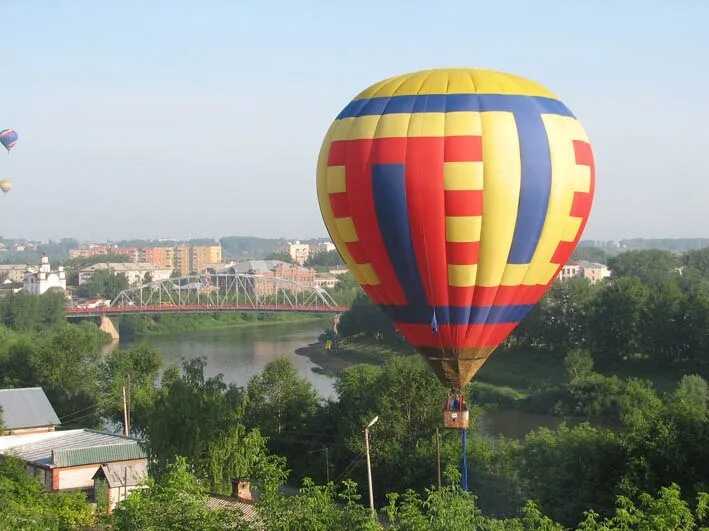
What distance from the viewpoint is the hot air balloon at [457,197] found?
33.7ft

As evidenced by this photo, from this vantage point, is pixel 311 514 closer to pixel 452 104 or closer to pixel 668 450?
pixel 452 104

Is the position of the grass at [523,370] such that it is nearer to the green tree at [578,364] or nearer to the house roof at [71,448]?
the green tree at [578,364]

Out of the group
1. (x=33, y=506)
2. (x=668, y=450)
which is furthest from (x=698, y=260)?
(x=33, y=506)

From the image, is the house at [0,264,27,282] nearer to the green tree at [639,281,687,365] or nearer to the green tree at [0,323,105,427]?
the green tree at [0,323,105,427]

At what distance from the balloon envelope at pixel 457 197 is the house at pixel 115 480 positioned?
5116 mm

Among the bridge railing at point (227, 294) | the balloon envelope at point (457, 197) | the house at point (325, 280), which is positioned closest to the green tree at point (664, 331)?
the balloon envelope at point (457, 197)

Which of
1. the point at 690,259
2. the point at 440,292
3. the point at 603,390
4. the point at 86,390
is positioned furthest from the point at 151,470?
the point at 690,259

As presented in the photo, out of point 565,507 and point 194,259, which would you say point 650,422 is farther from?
point 194,259

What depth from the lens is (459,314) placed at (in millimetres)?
10570

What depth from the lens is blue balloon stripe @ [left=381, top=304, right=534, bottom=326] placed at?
1058 cm

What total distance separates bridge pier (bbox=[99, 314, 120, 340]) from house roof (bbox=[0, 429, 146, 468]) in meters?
33.0

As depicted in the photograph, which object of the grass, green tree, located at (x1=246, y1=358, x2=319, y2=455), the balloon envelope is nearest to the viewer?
the balloon envelope

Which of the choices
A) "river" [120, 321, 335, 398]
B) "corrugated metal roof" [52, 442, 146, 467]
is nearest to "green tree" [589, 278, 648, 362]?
"river" [120, 321, 335, 398]

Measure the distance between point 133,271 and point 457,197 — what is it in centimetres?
8823
